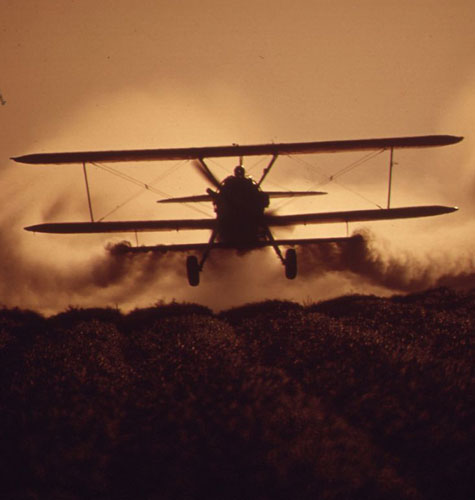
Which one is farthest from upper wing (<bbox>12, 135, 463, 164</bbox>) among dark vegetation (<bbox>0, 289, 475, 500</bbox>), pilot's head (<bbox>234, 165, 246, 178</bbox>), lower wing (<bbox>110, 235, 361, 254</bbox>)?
dark vegetation (<bbox>0, 289, 475, 500</bbox>)

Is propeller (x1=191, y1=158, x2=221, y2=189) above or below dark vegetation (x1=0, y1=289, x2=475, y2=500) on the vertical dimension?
above

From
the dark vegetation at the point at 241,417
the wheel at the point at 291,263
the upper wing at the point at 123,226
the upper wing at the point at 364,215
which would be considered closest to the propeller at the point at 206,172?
the upper wing at the point at 123,226

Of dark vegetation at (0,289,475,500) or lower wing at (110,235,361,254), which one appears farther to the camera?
lower wing at (110,235,361,254)

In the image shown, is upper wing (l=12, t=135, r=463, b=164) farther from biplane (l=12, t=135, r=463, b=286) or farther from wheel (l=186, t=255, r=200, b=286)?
wheel (l=186, t=255, r=200, b=286)

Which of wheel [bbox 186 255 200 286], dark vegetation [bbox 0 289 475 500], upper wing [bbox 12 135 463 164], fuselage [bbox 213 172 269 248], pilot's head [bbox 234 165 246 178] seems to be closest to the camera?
dark vegetation [bbox 0 289 475 500]

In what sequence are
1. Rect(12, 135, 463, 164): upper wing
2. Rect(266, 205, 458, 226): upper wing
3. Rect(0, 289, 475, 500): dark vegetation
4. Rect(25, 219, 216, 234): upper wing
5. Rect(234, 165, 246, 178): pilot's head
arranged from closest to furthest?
Rect(0, 289, 475, 500): dark vegetation
Rect(12, 135, 463, 164): upper wing
Rect(234, 165, 246, 178): pilot's head
Rect(25, 219, 216, 234): upper wing
Rect(266, 205, 458, 226): upper wing

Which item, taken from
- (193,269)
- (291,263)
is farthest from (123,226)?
Answer: (291,263)

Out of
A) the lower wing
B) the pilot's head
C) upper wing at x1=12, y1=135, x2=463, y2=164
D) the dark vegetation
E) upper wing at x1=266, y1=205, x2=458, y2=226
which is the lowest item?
the dark vegetation

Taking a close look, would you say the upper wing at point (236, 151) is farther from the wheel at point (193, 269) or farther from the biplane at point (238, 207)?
the wheel at point (193, 269)
